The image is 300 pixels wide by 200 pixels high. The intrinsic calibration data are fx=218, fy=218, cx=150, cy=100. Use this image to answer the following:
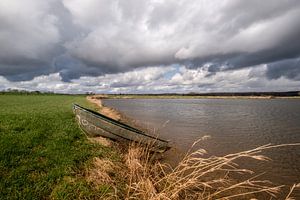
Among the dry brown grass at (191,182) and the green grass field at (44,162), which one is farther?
the green grass field at (44,162)

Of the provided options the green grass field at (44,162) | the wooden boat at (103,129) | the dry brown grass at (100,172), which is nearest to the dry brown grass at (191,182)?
the dry brown grass at (100,172)

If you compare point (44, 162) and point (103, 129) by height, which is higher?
point (103, 129)

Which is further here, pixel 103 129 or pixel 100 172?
pixel 103 129

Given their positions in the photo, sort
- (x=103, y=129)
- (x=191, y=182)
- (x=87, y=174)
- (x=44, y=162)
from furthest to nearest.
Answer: (x=103, y=129)
(x=44, y=162)
(x=87, y=174)
(x=191, y=182)

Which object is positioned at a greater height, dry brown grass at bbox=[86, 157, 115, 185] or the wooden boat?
the wooden boat

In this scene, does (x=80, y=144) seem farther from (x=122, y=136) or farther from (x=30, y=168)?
(x=30, y=168)

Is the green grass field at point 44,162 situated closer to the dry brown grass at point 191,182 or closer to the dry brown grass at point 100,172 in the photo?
the dry brown grass at point 100,172

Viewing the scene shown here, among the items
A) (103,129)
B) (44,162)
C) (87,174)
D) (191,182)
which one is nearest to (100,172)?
(87,174)

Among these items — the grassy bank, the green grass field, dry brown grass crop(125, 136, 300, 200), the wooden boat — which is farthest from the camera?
the wooden boat

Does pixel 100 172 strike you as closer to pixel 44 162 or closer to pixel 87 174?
pixel 87 174

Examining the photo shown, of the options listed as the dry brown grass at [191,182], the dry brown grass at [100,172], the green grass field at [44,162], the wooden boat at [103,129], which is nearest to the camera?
the dry brown grass at [191,182]

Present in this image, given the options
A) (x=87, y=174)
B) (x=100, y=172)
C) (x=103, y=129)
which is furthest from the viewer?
(x=103, y=129)

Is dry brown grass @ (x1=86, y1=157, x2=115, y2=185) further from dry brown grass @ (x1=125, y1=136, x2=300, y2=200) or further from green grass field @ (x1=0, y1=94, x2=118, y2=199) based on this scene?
dry brown grass @ (x1=125, y1=136, x2=300, y2=200)

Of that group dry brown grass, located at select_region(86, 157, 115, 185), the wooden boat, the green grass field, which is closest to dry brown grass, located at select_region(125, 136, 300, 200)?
dry brown grass, located at select_region(86, 157, 115, 185)
